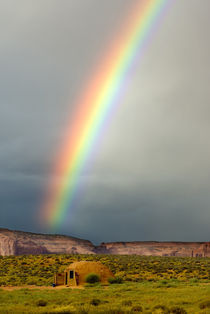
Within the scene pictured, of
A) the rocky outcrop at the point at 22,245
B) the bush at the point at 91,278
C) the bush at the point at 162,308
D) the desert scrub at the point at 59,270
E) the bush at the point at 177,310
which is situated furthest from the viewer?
the rocky outcrop at the point at 22,245

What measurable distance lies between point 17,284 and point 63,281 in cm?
689

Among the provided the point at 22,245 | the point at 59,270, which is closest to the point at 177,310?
the point at 59,270

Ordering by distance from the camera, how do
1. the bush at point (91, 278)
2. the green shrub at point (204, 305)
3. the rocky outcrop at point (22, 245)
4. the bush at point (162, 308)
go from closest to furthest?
the bush at point (162, 308)
the green shrub at point (204, 305)
the bush at point (91, 278)
the rocky outcrop at point (22, 245)

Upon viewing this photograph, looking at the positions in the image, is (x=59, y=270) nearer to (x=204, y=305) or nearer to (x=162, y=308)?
(x=162, y=308)

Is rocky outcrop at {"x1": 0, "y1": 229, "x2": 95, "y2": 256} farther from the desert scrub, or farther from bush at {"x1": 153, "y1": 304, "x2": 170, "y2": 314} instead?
bush at {"x1": 153, "y1": 304, "x2": 170, "y2": 314}

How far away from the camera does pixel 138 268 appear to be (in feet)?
223

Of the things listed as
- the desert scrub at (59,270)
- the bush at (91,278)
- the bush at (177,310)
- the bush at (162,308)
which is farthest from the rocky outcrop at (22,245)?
the bush at (177,310)

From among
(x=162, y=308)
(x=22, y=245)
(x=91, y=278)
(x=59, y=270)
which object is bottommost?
(x=59, y=270)

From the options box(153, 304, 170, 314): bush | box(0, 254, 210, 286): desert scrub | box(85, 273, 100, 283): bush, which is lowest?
box(0, 254, 210, 286): desert scrub

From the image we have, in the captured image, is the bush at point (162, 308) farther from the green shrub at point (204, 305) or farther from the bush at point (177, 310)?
the green shrub at point (204, 305)

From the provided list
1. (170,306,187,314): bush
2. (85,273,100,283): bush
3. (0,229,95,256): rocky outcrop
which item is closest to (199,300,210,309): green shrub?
(170,306,187,314): bush

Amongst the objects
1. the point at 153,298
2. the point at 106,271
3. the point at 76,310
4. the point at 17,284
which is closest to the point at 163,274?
the point at 106,271

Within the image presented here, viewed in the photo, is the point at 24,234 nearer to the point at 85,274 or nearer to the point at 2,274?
the point at 2,274

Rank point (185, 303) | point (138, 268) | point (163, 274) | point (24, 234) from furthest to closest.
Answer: point (24, 234) → point (138, 268) → point (163, 274) → point (185, 303)
